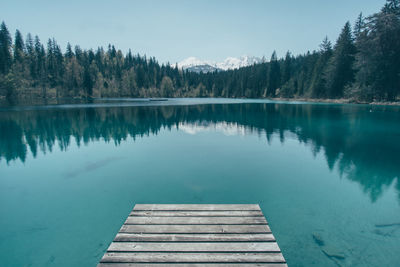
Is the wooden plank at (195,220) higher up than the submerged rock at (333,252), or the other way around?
the wooden plank at (195,220)

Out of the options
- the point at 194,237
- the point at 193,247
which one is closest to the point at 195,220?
the point at 194,237

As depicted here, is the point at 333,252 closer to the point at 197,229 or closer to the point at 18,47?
the point at 197,229

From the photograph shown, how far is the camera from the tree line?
57.8m

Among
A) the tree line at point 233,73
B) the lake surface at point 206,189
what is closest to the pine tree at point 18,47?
the tree line at point 233,73

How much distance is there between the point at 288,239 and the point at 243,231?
7.59 feet

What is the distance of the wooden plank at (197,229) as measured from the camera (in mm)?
4879

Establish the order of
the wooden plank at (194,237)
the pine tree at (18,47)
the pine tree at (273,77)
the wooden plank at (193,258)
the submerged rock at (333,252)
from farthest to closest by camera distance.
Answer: the pine tree at (273,77), the pine tree at (18,47), the submerged rock at (333,252), the wooden plank at (194,237), the wooden plank at (193,258)

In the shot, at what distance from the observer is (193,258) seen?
13.2 ft

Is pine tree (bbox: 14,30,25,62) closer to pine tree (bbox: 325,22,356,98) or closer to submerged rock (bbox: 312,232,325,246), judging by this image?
pine tree (bbox: 325,22,356,98)

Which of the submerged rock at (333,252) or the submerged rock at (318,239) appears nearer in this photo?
the submerged rock at (333,252)

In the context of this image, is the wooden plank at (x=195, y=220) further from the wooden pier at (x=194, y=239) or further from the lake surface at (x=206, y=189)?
the lake surface at (x=206, y=189)

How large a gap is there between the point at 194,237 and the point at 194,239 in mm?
60

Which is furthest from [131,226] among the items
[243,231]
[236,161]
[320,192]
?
[236,161]

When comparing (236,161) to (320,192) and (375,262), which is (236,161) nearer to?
(320,192)
